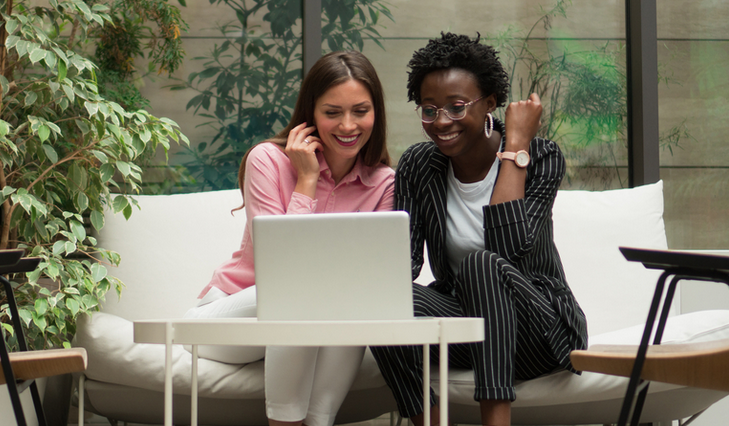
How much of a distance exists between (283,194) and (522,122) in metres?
0.65

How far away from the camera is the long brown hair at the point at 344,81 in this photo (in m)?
1.77

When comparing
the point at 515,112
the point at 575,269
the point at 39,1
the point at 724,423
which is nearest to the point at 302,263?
the point at 515,112

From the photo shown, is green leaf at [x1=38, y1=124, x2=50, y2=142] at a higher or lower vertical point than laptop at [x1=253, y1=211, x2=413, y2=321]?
higher

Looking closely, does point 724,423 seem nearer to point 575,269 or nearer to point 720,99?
point 575,269

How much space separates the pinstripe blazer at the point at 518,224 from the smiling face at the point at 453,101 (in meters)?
0.13

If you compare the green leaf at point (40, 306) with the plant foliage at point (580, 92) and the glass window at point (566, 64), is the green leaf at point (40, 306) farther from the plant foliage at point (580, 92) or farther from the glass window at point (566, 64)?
the plant foliage at point (580, 92)

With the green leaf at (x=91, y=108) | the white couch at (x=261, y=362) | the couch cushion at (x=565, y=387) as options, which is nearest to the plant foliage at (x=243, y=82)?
the white couch at (x=261, y=362)

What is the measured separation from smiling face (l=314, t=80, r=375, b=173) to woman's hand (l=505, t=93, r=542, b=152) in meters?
0.38

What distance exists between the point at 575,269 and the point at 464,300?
0.82 metres

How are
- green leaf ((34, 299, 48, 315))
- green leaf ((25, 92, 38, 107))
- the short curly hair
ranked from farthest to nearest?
green leaf ((25, 92, 38, 107)) → green leaf ((34, 299, 48, 315)) → the short curly hair

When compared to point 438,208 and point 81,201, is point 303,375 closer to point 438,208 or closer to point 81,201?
point 438,208

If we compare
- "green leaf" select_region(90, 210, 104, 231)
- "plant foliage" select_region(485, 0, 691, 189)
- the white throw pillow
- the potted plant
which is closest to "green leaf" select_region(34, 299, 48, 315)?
the potted plant

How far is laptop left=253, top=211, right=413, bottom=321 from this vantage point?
3.36 ft

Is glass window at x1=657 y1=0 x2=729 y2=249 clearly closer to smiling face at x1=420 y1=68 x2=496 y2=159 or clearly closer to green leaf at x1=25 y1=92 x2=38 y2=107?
smiling face at x1=420 y1=68 x2=496 y2=159
